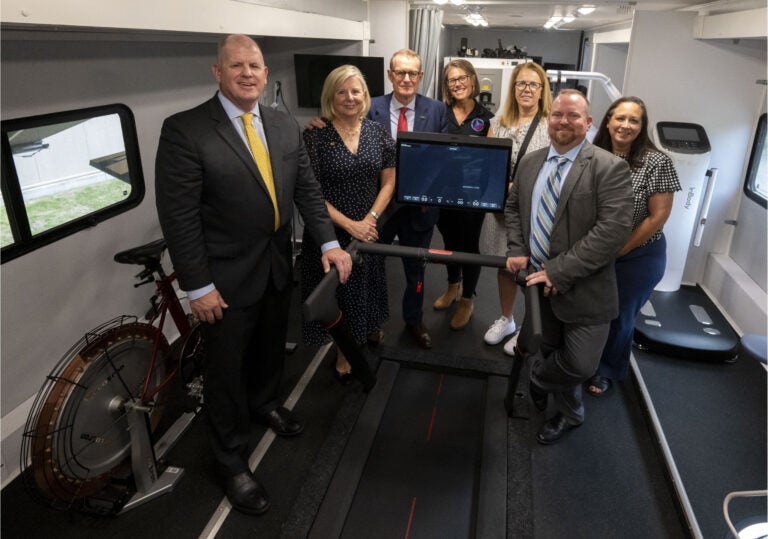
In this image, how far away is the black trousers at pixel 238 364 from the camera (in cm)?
228

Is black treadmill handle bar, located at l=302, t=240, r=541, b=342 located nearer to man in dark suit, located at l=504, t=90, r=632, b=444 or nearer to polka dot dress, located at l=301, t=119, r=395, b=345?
man in dark suit, located at l=504, t=90, r=632, b=444

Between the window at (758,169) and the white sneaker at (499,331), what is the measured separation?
2100 millimetres

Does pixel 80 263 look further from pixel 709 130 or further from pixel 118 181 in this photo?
pixel 709 130

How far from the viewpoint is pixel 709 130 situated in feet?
13.8

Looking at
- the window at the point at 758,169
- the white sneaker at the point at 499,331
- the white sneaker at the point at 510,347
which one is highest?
the window at the point at 758,169

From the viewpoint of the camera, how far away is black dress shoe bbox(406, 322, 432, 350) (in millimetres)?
3613

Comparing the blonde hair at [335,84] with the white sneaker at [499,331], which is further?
the white sneaker at [499,331]

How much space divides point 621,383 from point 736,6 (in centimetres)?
242

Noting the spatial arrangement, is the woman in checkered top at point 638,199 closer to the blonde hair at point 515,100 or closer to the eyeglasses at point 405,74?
the blonde hair at point 515,100

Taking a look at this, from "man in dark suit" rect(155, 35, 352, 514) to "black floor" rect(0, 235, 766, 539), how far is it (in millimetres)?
223

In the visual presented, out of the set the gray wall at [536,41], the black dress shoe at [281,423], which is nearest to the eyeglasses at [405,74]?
the black dress shoe at [281,423]

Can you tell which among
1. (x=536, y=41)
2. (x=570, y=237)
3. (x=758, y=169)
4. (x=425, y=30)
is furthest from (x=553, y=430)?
(x=536, y=41)

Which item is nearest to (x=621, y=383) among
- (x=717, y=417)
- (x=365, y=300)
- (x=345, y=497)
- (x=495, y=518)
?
(x=717, y=417)

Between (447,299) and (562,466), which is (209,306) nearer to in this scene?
(562,466)
